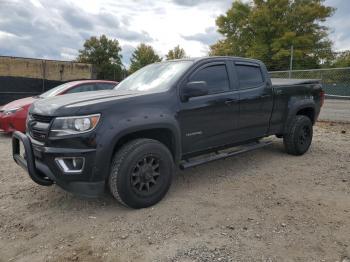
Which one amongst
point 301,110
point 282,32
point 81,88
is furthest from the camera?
point 282,32

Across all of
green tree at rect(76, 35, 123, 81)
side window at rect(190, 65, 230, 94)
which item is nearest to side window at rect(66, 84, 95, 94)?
side window at rect(190, 65, 230, 94)

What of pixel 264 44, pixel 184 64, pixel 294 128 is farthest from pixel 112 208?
pixel 264 44

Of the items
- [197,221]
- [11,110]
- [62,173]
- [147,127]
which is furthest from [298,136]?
[11,110]

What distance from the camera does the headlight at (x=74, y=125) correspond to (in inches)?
128

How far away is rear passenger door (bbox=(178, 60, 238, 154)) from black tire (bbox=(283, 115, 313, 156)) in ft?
5.39

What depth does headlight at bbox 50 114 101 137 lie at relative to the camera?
10.6 feet

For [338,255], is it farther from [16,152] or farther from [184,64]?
[16,152]

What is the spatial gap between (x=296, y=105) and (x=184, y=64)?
2572 mm

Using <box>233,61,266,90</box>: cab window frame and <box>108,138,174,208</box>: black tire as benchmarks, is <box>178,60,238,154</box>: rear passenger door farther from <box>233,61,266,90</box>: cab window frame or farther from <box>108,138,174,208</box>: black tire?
<box>108,138,174,208</box>: black tire

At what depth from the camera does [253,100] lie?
495 cm

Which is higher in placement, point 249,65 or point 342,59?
point 342,59

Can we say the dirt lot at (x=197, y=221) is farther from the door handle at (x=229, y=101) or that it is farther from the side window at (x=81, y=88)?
the side window at (x=81, y=88)

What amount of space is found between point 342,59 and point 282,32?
24.9ft

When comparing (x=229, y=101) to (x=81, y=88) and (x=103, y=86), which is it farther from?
(x=103, y=86)
